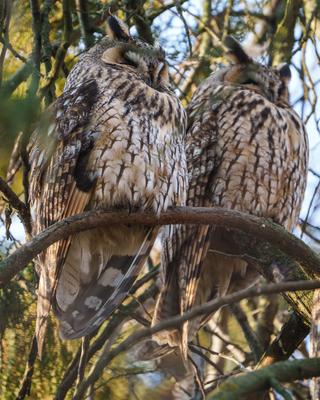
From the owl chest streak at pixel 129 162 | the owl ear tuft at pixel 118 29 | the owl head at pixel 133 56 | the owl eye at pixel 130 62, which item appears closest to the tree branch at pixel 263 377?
the owl chest streak at pixel 129 162

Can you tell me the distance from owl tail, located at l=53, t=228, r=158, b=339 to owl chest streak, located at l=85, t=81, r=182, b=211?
0.24 metres

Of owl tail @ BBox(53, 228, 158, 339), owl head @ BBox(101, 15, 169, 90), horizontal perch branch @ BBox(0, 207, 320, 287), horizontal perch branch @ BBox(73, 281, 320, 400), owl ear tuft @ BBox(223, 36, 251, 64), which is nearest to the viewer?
horizontal perch branch @ BBox(73, 281, 320, 400)

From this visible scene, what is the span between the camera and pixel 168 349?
3.62 m

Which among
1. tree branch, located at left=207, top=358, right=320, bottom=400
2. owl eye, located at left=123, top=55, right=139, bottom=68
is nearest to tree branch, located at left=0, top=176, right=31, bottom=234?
owl eye, located at left=123, top=55, right=139, bottom=68

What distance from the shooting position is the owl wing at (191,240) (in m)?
3.67

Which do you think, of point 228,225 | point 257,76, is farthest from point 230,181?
point 228,225

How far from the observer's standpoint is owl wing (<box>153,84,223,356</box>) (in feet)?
12.0

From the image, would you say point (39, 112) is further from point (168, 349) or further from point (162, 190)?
point (168, 349)

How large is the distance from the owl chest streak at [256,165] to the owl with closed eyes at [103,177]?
0.43 meters

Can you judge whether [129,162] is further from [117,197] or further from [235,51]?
[235,51]

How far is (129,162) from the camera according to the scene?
3045mm

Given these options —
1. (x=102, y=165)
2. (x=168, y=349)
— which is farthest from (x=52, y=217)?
(x=168, y=349)

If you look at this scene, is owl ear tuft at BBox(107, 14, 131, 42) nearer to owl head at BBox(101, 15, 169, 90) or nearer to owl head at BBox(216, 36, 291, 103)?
owl head at BBox(101, 15, 169, 90)

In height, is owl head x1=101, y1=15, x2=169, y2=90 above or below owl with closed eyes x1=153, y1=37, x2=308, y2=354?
above
